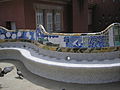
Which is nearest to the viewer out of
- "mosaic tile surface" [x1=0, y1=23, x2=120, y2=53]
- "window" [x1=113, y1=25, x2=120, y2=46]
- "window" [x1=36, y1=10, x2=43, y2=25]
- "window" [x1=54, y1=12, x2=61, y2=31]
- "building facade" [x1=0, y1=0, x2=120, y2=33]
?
"mosaic tile surface" [x1=0, y1=23, x2=120, y2=53]

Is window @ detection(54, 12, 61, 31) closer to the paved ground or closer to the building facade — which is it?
the building facade

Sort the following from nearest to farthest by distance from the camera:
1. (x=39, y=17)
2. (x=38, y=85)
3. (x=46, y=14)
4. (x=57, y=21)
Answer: (x=38, y=85) → (x=39, y=17) → (x=46, y=14) → (x=57, y=21)

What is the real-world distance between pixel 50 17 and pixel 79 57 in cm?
674

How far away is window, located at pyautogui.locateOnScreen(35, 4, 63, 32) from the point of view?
39.3 feet

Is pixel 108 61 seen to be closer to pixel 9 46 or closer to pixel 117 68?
pixel 117 68

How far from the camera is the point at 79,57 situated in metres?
6.83

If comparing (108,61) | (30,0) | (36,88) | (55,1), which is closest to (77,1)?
(55,1)

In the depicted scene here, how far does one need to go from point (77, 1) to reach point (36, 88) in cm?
1040

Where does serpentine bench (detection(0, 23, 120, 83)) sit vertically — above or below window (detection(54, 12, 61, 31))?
below

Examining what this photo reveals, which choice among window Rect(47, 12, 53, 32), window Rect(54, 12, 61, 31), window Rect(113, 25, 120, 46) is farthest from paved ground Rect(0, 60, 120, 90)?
window Rect(54, 12, 61, 31)

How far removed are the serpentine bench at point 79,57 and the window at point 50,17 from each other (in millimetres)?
4009

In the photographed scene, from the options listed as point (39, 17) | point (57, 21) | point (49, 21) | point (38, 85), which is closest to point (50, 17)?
point (49, 21)

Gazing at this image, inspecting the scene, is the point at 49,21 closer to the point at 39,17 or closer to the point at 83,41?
the point at 39,17

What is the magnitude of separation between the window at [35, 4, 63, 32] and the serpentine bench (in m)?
4.01
